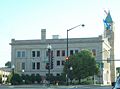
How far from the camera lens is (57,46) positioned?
110 metres

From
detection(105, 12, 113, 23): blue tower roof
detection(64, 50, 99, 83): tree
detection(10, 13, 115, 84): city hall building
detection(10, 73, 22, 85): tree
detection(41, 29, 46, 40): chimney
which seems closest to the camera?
detection(10, 73, 22, 85): tree

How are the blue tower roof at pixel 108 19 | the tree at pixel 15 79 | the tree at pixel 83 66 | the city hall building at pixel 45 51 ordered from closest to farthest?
1. the tree at pixel 15 79
2. the tree at pixel 83 66
3. the city hall building at pixel 45 51
4. the blue tower roof at pixel 108 19

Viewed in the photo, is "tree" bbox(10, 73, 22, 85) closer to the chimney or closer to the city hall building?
the city hall building

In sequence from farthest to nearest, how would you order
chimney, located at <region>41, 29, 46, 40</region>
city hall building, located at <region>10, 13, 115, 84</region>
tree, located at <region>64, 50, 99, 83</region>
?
chimney, located at <region>41, 29, 46, 40</region> → city hall building, located at <region>10, 13, 115, 84</region> → tree, located at <region>64, 50, 99, 83</region>

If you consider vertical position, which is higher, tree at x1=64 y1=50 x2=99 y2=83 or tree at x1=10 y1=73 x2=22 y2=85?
tree at x1=64 y1=50 x2=99 y2=83

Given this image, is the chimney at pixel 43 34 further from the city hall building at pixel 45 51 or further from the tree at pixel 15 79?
the tree at pixel 15 79

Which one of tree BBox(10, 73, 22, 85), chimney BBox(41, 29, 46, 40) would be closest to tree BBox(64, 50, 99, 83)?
tree BBox(10, 73, 22, 85)

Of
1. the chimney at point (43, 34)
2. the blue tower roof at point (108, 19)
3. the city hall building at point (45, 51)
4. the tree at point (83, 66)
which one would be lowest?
the tree at point (83, 66)

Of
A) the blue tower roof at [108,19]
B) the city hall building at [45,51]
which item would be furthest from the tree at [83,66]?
the blue tower roof at [108,19]

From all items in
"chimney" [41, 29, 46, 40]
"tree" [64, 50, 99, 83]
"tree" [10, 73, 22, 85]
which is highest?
"chimney" [41, 29, 46, 40]

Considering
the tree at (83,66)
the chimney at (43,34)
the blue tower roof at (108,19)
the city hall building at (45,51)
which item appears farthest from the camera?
the blue tower roof at (108,19)

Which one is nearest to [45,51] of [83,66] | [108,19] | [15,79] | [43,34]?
[43,34]

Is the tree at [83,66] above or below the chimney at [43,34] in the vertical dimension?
below

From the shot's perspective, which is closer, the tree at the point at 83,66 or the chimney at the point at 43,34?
the tree at the point at 83,66
